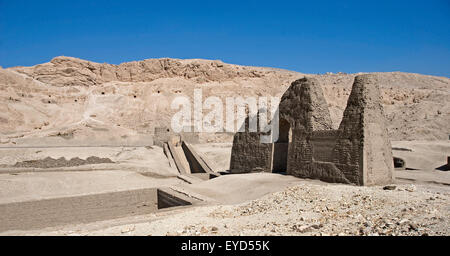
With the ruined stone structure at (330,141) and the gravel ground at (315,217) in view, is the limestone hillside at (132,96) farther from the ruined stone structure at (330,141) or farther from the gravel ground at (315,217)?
the gravel ground at (315,217)

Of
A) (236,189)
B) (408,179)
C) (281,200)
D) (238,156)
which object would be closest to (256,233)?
(281,200)

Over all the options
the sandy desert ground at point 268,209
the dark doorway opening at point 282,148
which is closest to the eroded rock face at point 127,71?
the sandy desert ground at point 268,209

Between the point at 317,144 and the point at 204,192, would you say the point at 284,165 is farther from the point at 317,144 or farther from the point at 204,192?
the point at 204,192

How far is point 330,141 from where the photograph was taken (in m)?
9.15

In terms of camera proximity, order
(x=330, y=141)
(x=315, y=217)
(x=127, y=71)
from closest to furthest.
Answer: (x=315, y=217)
(x=330, y=141)
(x=127, y=71)

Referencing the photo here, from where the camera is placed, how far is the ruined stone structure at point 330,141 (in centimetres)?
823

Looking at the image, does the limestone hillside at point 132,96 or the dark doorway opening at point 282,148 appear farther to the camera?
the limestone hillside at point 132,96

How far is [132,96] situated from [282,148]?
32.5 meters

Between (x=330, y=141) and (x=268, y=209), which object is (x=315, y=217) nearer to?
(x=268, y=209)

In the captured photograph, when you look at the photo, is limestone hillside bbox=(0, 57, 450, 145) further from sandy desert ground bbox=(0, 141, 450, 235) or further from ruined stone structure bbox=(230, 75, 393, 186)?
ruined stone structure bbox=(230, 75, 393, 186)

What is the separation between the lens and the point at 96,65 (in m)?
45.0

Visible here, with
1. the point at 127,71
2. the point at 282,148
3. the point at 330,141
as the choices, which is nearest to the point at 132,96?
the point at 127,71
